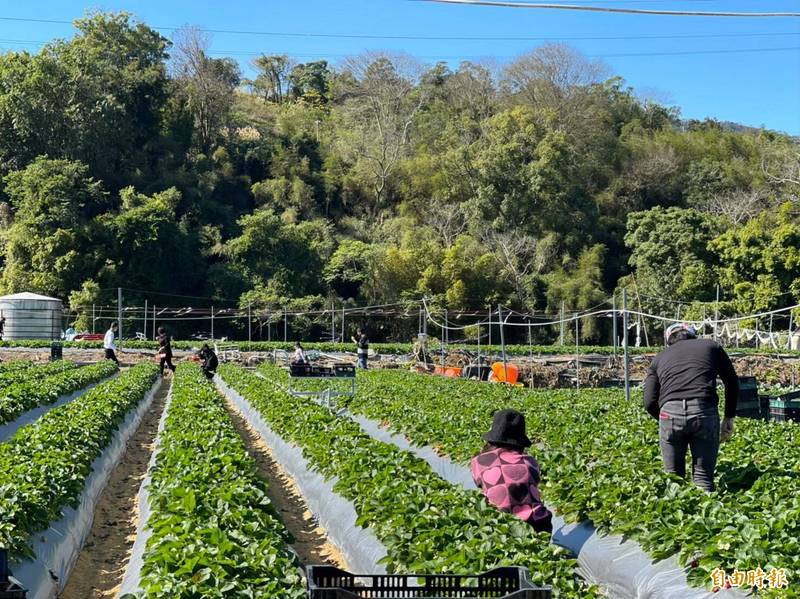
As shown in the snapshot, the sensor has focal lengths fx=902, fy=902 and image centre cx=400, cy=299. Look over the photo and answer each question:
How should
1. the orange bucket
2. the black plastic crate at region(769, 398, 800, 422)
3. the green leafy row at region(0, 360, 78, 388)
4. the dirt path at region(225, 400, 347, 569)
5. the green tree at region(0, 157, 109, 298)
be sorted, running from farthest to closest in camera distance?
1. the green tree at region(0, 157, 109, 298)
2. the orange bucket
3. the green leafy row at region(0, 360, 78, 388)
4. the black plastic crate at region(769, 398, 800, 422)
5. the dirt path at region(225, 400, 347, 569)

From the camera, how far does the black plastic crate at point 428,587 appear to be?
3.40m

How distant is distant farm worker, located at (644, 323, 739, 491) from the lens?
7398 millimetres

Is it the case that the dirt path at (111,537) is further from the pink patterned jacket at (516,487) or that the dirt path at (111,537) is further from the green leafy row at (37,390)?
the pink patterned jacket at (516,487)

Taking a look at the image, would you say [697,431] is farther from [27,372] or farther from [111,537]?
[27,372]

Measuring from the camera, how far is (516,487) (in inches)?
253

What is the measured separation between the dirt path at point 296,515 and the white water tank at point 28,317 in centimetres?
3386

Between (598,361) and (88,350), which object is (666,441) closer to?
(598,361)

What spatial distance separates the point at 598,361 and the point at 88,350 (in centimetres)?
2164

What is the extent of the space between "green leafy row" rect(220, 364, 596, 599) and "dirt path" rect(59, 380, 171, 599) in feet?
6.69

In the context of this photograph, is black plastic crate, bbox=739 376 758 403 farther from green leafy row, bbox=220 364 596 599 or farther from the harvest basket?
green leafy row, bbox=220 364 596 599

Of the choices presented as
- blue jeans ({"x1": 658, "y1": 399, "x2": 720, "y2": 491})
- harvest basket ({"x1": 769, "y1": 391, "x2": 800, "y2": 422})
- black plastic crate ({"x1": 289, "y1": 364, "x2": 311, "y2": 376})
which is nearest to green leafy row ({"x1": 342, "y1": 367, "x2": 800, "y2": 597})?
blue jeans ({"x1": 658, "y1": 399, "x2": 720, "y2": 491})

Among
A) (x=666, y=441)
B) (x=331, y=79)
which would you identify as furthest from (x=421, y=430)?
(x=331, y=79)

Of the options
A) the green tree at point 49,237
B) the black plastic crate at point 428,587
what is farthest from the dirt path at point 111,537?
the green tree at point 49,237

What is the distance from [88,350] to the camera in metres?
39.1
